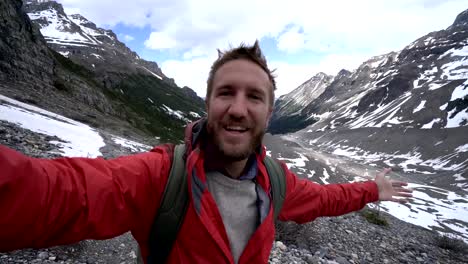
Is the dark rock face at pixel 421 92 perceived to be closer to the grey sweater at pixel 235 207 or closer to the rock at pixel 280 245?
the rock at pixel 280 245

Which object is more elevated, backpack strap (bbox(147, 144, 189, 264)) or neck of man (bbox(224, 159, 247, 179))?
neck of man (bbox(224, 159, 247, 179))

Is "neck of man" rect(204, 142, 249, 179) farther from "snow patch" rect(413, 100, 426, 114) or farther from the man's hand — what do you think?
"snow patch" rect(413, 100, 426, 114)

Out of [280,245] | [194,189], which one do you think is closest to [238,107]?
[194,189]

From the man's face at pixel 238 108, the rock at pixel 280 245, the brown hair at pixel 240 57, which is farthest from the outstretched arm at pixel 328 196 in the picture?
the rock at pixel 280 245

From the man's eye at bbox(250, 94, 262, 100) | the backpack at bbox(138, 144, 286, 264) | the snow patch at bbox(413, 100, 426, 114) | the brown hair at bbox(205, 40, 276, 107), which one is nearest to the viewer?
the backpack at bbox(138, 144, 286, 264)

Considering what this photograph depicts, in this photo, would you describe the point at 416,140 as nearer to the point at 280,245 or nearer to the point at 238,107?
the point at 280,245

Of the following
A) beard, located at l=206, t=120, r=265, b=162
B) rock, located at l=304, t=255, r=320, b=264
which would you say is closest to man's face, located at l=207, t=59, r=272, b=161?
beard, located at l=206, t=120, r=265, b=162

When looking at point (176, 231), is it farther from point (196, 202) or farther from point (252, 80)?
point (252, 80)
